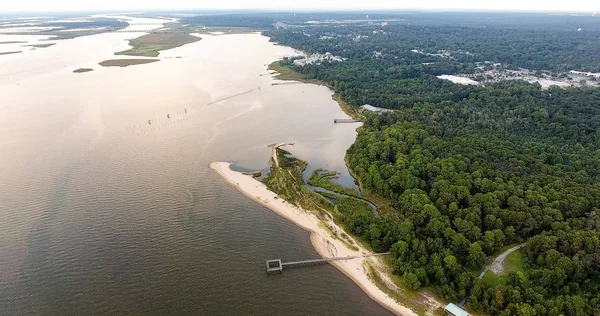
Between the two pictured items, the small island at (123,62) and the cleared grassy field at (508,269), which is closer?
the cleared grassy field at (508,269)

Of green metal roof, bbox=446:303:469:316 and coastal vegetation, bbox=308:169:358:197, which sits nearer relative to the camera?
green metal roof, bbox=446:303:469:316

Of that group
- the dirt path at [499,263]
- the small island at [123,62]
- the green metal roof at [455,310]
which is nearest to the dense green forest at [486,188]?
the dirt path at [499,263]

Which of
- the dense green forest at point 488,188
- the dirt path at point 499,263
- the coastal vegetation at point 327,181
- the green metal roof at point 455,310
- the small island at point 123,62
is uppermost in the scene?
the small island at point 123,62

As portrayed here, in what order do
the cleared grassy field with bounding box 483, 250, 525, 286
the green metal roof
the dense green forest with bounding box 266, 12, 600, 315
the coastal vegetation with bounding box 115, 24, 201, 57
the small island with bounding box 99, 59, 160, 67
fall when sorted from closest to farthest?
the green metal roof
the dense green forest with bounding box 266, 12, 600, 315
the cleared grassy field with bounding box 483, 250, 525, 286
the small island with bounding box 99, 59, 160, 67
the coastal vegetation with bounding box 115, 24, 201, 57

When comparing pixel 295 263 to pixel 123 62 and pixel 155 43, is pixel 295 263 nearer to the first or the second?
pixel 123 62

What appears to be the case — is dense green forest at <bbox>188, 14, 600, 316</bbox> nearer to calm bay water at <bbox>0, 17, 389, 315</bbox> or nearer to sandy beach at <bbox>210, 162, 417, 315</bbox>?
sandy beach at <bbox>210, 162, 417, 315</bbox>

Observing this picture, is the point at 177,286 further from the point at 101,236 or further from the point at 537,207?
the point at 537,207

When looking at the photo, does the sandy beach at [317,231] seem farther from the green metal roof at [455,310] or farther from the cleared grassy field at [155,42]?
the cleared grassy field at [155,42]

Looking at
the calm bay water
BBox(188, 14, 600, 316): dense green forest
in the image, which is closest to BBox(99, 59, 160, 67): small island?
the calm bay water
